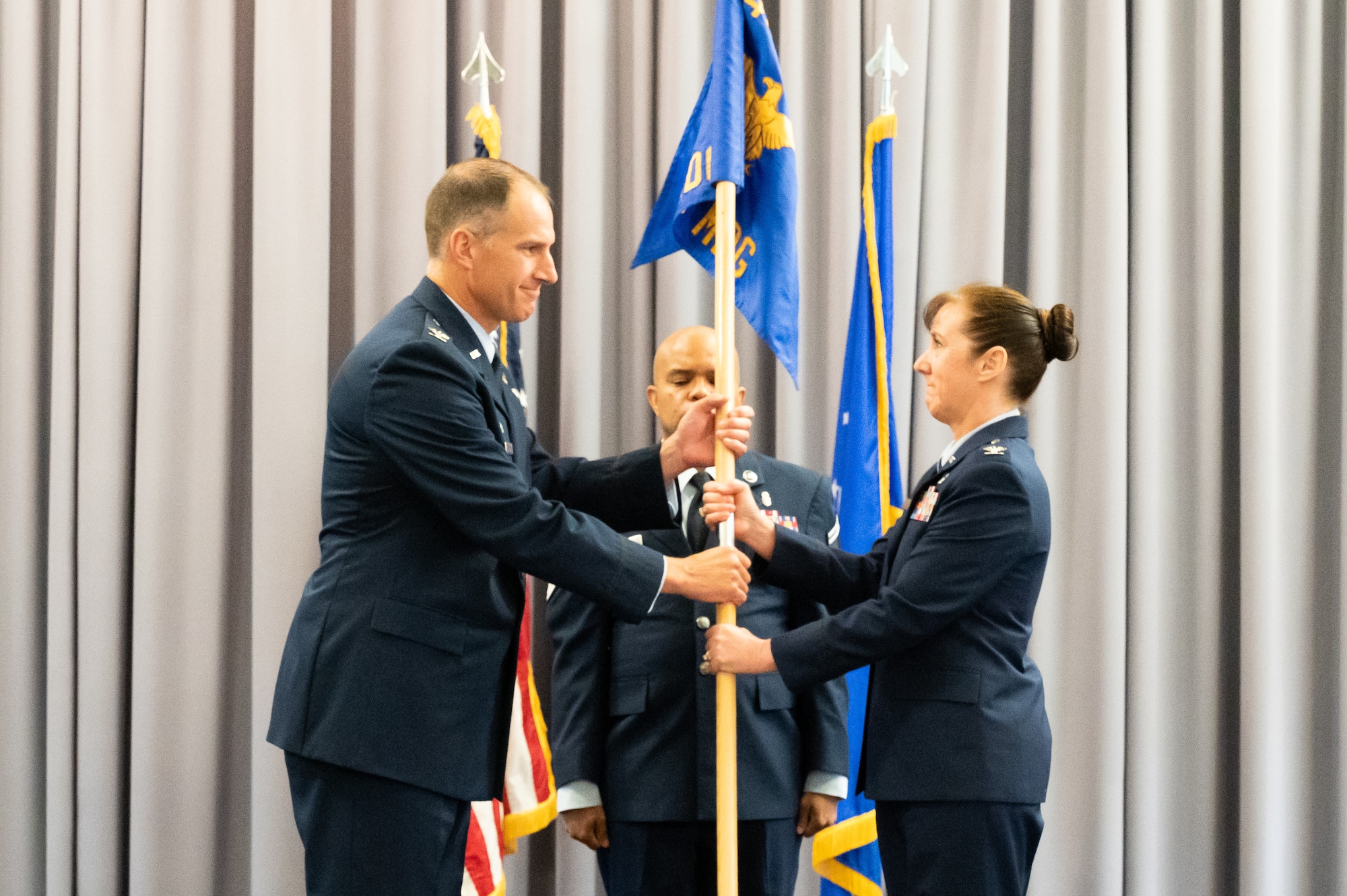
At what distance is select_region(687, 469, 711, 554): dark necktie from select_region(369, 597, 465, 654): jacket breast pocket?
0.84m

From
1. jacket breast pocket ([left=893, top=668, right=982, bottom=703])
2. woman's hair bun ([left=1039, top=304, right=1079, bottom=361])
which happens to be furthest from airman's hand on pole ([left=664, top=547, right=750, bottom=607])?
woman's hair bun ([left=1039, top=304, right=1079, bottom=361])

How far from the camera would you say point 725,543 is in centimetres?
232

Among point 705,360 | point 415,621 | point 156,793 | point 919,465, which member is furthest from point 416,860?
point 919,465

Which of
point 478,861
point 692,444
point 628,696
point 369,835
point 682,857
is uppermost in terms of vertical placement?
point 692,444

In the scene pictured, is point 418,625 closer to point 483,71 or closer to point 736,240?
point 736,240

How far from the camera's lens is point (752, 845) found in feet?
8.13

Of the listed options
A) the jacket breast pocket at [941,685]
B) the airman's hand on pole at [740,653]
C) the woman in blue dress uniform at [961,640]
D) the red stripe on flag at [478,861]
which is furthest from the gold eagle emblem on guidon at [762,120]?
the red stripe on flag at [478,861]

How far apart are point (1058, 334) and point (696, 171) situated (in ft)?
2.69

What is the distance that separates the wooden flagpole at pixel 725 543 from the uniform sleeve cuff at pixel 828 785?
0.23 m

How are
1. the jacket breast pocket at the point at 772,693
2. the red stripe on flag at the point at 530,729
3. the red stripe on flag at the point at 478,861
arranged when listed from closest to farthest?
1. the jacket breast pocket at the point at 772,693
2. the red stripe on flag at the point at 478,861
3. the red stripe on flag at the point at 530,729

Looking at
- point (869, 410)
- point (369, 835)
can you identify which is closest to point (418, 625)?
point (369, 835)

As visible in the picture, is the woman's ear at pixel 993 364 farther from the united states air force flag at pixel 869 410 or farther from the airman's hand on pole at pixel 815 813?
the airman's hand on pole at pixel 815 813

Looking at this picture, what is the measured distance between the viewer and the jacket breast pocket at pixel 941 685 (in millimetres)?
2066

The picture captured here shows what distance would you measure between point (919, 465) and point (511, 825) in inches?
63.6
